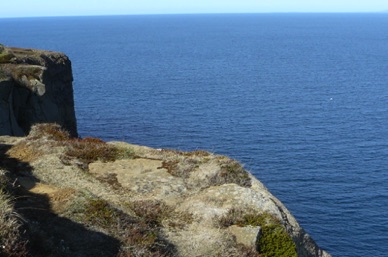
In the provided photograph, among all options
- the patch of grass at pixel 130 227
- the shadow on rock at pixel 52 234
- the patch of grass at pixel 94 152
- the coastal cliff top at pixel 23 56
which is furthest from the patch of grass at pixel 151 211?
the coastal cliff top at pixel 23 56

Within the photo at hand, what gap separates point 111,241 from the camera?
17297mm

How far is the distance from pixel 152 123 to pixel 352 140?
3995 cm

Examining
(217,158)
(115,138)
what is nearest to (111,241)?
(217,158)

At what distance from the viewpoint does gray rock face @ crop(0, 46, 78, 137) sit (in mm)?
45825

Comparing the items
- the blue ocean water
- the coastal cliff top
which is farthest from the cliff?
the blue ocean water

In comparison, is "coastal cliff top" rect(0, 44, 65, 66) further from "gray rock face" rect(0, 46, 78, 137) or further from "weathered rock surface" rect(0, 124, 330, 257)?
"weathered rock surface" rect(0, 124, 330, 257)

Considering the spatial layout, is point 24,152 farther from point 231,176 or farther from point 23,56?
point 23,56

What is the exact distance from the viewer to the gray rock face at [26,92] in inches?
1804

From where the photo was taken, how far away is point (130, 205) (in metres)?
21.6

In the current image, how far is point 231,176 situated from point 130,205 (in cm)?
530

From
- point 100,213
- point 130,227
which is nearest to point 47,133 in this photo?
point 100,213

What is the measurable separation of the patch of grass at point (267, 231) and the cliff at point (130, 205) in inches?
1.5

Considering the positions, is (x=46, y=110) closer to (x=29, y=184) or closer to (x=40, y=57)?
(x=40, y=57)

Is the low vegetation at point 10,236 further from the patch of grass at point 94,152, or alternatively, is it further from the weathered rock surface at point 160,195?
the patch of grass at point 94,152
